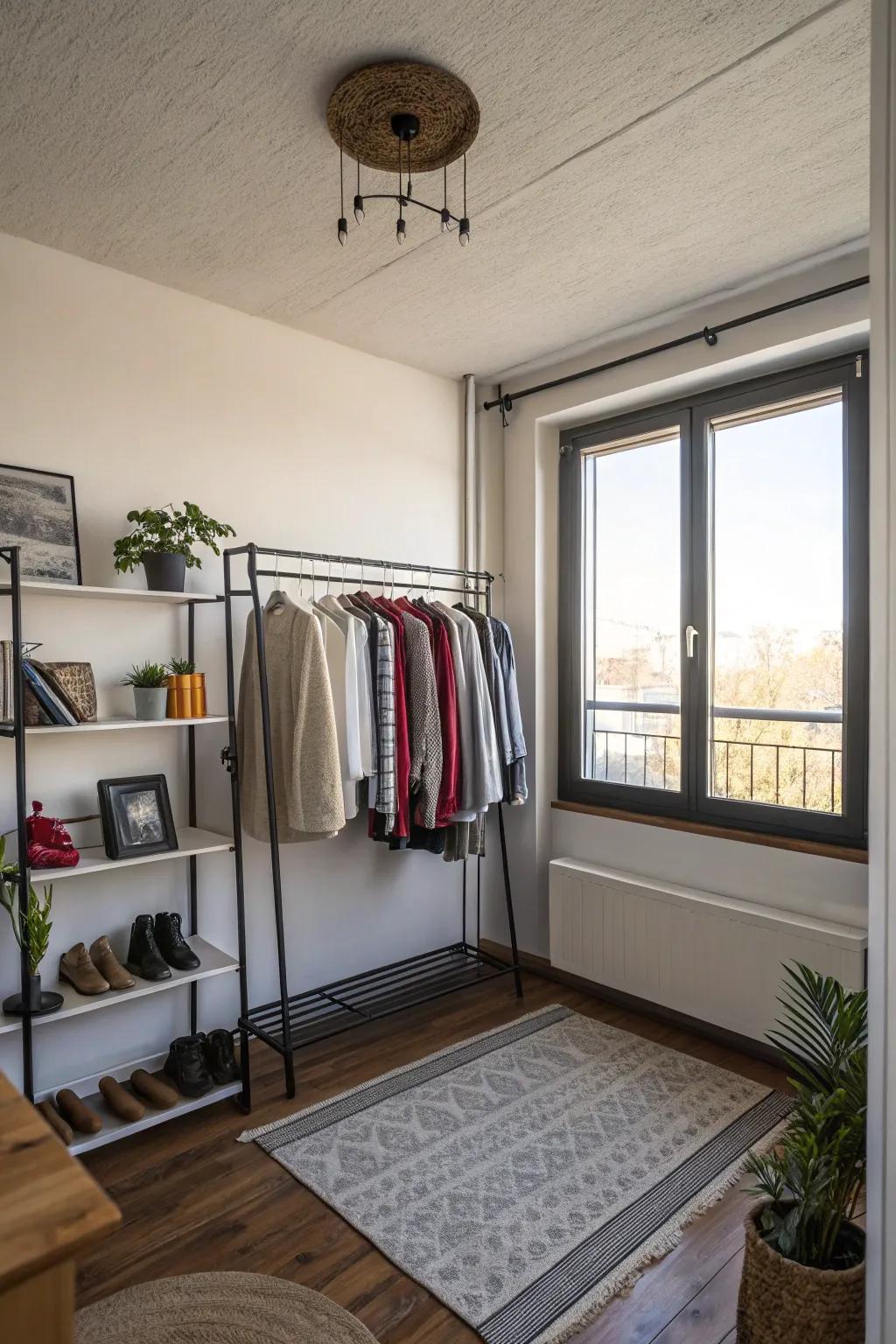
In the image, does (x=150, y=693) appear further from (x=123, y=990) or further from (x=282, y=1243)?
(x=282, y=1243)

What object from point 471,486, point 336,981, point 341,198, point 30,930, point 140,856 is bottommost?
point 336,981

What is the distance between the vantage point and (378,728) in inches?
113

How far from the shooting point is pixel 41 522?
2533 millimetres

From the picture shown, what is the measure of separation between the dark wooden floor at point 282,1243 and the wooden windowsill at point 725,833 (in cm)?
77

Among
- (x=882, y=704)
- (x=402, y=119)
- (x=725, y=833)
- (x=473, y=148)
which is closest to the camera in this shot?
(x=882, y=704)

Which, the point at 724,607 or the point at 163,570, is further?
the point at 724,607

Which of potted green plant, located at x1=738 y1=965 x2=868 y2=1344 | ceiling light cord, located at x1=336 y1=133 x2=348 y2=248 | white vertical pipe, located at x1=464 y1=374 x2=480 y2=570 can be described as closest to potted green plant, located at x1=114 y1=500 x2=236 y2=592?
ceiling light cord, located at x1=336 y1=133 x2=348 y2=248

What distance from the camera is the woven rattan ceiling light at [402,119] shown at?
71.7 inches

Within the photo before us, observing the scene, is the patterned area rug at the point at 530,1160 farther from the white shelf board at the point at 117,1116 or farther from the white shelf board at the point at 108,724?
the white shelf board at the point at 108,724

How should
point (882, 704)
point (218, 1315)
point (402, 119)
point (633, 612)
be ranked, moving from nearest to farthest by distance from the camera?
point (882, 704)
point (218, 1315)
point (402, 119)
point (633, 612)

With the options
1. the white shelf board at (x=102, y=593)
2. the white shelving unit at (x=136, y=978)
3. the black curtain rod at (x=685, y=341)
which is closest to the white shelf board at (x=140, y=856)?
the white shelving unit at (x=136, y=978)

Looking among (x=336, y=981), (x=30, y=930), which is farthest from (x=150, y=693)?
(x=336, y=981)

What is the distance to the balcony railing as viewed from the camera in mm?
2938

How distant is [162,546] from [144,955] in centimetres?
128
